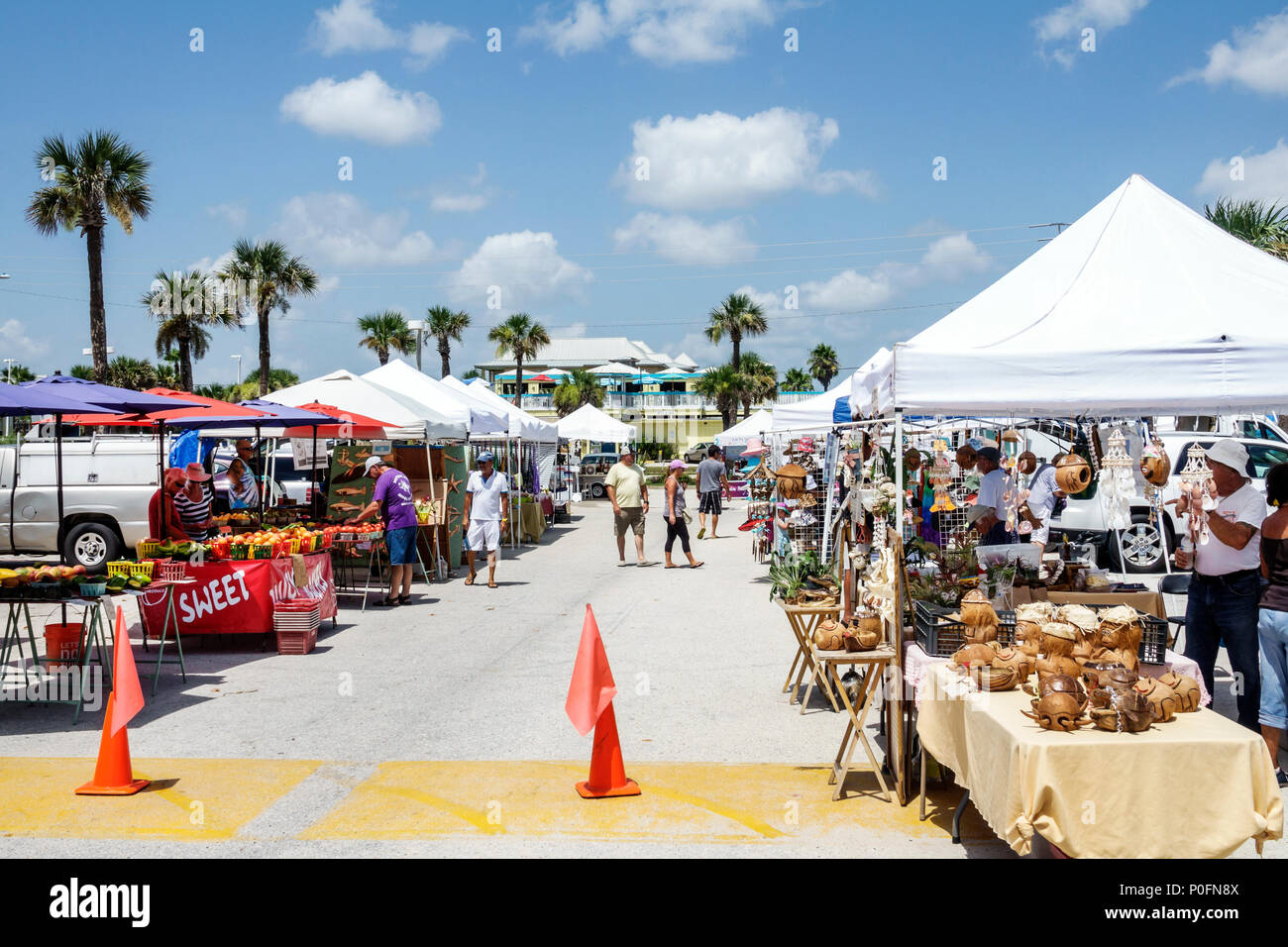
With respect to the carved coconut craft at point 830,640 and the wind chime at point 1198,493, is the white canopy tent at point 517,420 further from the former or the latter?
the wind chime at point 1198,493

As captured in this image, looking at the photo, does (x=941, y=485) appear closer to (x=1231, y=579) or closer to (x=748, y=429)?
(x=1231, y=579)

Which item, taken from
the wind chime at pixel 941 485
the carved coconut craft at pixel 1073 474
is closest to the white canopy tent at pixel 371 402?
the wind chime at pixel 941 485

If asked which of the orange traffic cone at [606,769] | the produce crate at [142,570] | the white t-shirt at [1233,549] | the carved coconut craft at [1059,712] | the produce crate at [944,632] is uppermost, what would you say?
the white t-shirt at [1233,549]

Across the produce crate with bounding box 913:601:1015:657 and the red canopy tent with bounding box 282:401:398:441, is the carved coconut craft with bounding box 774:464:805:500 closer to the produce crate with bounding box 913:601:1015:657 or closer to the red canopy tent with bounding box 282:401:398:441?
the produce crate with bounding box 913:601:1015:657

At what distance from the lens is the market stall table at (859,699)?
18.2 ft

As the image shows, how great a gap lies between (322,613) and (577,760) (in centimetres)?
551

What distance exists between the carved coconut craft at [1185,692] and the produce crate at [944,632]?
1065mm

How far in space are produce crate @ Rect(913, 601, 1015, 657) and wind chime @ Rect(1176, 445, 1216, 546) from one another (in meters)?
1.20

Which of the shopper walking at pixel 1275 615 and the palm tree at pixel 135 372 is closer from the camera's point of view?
the shopper walking at pixel 1275 615

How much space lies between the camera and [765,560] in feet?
58.0

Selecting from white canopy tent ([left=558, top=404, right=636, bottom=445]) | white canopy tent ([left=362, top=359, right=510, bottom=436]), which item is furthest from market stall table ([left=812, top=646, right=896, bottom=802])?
white canopy tent ([left=558, top=404, right=636, bottom=445])

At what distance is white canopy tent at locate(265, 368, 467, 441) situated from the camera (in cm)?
1488

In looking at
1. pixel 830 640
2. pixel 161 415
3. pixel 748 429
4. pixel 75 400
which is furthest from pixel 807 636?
pixel 748 429
